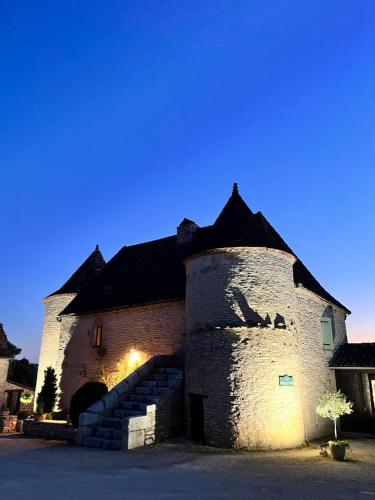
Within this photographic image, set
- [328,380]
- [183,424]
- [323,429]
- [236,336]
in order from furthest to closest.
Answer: [328,380], [323,429], [183,424], [236,336]

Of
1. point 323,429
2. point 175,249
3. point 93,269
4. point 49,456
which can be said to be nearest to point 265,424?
point 323,429

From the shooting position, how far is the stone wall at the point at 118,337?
15.6 meters

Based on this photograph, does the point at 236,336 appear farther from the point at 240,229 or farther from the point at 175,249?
the point at 175,249

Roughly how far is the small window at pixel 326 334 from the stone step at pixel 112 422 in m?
9.40

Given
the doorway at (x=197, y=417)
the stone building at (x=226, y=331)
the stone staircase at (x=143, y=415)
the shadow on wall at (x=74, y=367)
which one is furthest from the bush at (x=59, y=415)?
the doorway at (x=197, y=417)

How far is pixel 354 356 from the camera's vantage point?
16422 mm

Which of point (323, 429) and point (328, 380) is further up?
point (328, 380)

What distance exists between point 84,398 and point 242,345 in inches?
246

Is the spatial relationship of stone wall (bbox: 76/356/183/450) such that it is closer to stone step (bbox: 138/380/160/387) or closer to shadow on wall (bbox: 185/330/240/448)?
stone step (bbox: 138/380/160/387)

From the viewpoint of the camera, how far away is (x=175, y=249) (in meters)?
19.2

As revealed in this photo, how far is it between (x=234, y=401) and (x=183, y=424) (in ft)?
8.28

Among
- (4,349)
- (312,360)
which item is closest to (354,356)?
(312,360)

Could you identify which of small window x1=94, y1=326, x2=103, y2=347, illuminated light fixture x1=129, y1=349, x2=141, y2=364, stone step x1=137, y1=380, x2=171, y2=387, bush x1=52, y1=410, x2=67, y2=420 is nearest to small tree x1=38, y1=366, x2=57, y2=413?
bush x1=52, y1=410, x2=67, y2=420

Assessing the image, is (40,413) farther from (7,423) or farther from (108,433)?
(108,433)
